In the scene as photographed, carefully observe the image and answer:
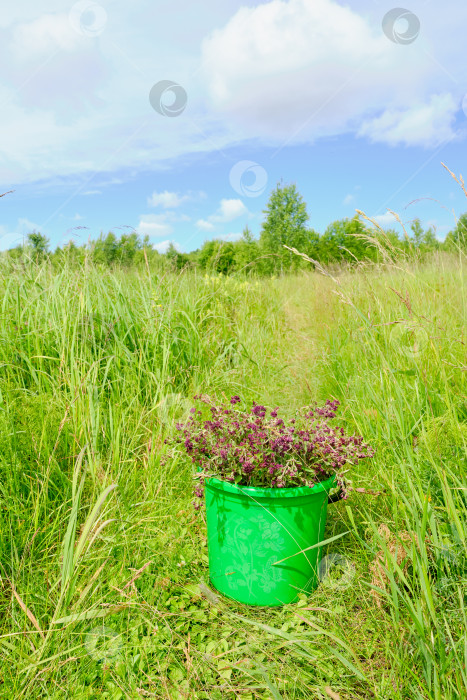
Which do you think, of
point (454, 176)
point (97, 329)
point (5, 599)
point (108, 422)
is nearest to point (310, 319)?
point (97, 329)

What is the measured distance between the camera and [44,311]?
2.68 meters

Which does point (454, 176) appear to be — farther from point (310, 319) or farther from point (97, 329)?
point (310, 319)

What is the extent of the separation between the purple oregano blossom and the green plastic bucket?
5 centimetres

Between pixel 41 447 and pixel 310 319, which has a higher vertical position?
A: pixel 310 319

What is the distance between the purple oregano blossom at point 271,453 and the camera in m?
1.49

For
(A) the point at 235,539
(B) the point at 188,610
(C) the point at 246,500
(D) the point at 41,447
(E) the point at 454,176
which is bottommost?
(B) the point at 188,610

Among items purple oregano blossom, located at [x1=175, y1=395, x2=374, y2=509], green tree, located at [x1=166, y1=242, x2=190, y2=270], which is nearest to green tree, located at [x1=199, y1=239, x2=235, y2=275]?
green tree, located at [x1=166, y1=242, x2=190, y2=270]

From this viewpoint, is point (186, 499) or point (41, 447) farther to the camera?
point (186, 499)

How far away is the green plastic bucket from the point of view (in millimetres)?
1459

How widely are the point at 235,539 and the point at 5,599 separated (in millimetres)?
772

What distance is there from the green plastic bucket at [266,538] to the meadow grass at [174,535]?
7cm

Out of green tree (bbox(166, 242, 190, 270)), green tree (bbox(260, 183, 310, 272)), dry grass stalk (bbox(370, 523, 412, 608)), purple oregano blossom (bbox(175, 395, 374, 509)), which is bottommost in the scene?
dry grass stalk (bbox(370, 523, 412, 608))

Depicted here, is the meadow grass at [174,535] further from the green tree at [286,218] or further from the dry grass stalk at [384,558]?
the green tree at [286,218]

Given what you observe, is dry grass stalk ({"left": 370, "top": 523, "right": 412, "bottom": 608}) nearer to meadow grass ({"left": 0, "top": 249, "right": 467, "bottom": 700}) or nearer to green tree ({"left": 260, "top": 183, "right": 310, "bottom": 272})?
meadow grass ({"left": 0, "top": 249, "right": 467, "bottom": 700})
